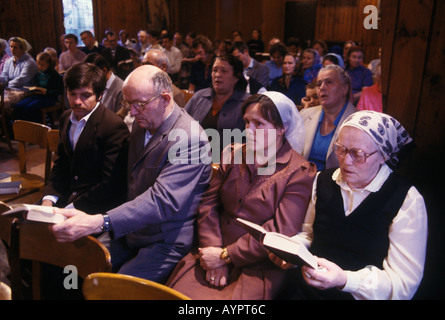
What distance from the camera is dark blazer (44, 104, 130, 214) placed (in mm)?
2348

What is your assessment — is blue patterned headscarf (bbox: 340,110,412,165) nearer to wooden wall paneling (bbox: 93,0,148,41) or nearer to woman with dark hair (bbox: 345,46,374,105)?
woman with dark hair (bbox: 345,46,374,105)

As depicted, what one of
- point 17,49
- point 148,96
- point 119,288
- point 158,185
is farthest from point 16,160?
point 119,288

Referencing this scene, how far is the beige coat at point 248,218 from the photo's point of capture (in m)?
1.77

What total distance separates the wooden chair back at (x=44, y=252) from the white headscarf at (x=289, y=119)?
1099 mm

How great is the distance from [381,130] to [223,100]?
2052mm

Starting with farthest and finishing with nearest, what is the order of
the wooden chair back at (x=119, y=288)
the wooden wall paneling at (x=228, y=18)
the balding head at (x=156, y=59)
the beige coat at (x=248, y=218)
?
the wooden wall paneling at (x=228, y=18) < the balding head at (x=156, y=59) < the beige coat at (x=248, y=218) < the wooden chair back at (x=119, y=288)

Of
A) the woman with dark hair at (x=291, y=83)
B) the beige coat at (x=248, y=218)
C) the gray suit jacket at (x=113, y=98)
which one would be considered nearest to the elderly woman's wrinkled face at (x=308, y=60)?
the woman with dark hair at (x=291, y=83)

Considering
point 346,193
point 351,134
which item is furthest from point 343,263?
point 351,134

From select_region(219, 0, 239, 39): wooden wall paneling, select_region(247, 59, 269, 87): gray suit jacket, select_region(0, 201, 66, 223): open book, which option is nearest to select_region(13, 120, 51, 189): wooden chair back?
select_region(0, 201, 66, 223): open book

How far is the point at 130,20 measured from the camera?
1213cm

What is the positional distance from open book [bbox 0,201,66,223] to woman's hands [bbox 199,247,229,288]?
27.4 inches

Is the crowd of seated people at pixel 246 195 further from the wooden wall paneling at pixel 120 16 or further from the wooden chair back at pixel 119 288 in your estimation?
the wooden wall paneling at pixel 120 16

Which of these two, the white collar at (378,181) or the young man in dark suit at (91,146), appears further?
the young man in dark suit at (91,146)

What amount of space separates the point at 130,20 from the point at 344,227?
12082 mm
